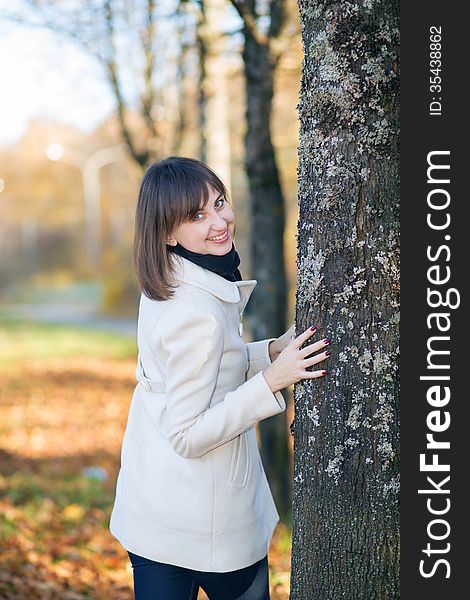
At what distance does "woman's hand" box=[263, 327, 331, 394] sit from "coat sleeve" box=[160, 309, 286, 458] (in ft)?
0.11

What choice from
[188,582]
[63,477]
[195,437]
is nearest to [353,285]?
[195,437]

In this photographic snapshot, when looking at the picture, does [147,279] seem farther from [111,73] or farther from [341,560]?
[111,73]

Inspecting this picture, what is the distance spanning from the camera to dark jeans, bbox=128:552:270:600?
254cm

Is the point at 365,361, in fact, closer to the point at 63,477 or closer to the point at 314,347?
the point at 314,347

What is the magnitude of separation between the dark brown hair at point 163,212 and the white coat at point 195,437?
0.18 ft

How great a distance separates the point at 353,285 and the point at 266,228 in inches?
152

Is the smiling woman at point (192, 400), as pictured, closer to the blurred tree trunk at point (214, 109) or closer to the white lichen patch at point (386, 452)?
the white lichen patch at point (386, 452)

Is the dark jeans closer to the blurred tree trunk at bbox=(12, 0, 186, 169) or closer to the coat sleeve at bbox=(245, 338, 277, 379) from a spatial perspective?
the coat sleeve at bbox=(245, 338, 277, 379)

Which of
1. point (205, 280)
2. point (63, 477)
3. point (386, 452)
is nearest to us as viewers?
point (386, 452)

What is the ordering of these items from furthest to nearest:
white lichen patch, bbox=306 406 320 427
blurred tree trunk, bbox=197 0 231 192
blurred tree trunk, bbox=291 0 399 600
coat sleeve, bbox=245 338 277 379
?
blurred tree trunk, bbox=197 0 231 192, coat sleeve, bbox=245 338 277 379, white lichen patch, bbox=306 406 320 427, blurred tree trunk, bbox=291 0 399 600

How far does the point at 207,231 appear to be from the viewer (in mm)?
2521

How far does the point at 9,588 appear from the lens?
4395mm

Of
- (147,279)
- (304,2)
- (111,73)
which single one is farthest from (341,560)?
(111,73)

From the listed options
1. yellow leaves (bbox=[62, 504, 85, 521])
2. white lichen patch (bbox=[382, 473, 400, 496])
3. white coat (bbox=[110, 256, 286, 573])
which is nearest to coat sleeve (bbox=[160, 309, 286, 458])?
white coat (bbox=[110, 256, 286, 573])
